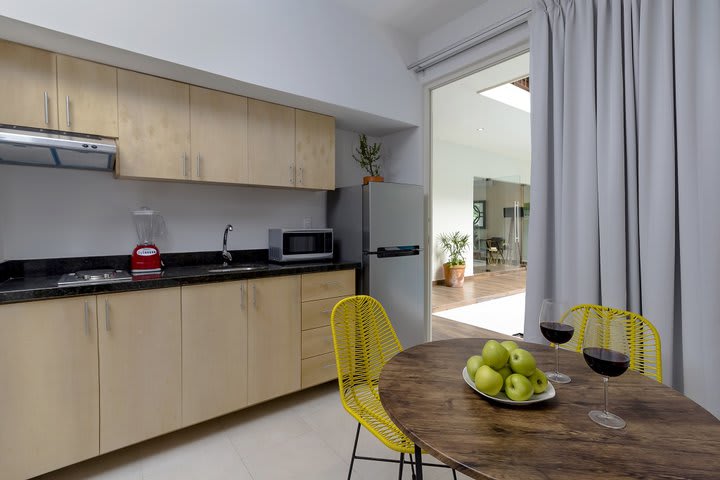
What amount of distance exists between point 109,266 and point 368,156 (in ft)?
7.61

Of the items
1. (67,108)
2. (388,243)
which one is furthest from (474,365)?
(67,108)

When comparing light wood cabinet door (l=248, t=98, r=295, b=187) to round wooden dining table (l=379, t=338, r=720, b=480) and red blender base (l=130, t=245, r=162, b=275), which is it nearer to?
red blender base (l=130, t=245, r=162, b=275)

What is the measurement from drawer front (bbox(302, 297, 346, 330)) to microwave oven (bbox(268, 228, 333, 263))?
0.42 meters

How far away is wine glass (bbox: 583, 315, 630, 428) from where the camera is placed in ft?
2.72

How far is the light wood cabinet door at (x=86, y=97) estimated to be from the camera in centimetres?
186

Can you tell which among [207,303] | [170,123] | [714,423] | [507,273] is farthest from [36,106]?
[507,273]

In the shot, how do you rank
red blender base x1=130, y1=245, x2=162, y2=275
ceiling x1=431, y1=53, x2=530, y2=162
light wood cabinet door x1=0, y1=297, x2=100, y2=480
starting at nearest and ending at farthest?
light wood cabinet door x1=0, y1=297, x2=100, y2=480 < red blender base x1=130, y1=245, x2=162, y2=275 < ceiling x1=431, y1=53, x2=530, y2=162

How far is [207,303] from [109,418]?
73cm

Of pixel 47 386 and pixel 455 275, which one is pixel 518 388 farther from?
pixel 455 275

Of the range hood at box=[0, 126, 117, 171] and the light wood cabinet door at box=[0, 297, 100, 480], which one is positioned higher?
the range hood at box=[0, 126, 117, 171]

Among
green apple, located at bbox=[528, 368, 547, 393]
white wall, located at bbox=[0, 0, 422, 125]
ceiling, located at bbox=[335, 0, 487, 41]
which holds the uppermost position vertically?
ceiling, located at bbox=[335, 0, 487, 41]

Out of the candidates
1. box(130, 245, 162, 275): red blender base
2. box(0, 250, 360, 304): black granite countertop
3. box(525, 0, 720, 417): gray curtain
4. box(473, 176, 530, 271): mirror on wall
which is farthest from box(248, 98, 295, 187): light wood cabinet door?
box(473, 176, 530, 271): mirror on wall

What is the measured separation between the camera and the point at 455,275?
665cm

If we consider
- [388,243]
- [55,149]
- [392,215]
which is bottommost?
[388,243]
